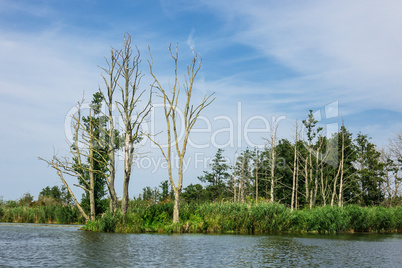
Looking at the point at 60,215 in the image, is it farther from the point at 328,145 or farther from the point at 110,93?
the point at 328,145

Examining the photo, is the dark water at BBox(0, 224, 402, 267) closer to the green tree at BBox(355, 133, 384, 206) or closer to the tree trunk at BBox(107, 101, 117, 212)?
the tree trunk at BBox(107, 101, 117, 212)

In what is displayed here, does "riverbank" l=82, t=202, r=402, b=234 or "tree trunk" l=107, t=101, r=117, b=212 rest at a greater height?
"tree trunk" l=107, t=101, r=117, b=212

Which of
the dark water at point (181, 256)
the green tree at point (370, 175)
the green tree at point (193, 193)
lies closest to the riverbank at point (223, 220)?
→ the dark water at point (181, 256)

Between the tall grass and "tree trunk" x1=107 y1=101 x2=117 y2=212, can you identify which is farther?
the tall grass

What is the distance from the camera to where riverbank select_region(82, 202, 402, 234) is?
25.6m

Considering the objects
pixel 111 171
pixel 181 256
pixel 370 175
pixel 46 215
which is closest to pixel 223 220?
pixel 111 171

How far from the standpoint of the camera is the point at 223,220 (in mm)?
26078

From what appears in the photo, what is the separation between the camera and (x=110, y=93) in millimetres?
31234

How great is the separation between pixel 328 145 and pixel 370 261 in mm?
44380

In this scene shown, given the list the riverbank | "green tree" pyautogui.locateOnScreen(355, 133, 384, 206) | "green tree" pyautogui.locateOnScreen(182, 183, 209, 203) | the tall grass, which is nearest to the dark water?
the riverbank

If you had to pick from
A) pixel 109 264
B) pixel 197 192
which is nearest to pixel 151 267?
pixel 109 264

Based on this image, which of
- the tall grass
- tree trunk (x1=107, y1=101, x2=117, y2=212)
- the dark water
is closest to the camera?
the dark water

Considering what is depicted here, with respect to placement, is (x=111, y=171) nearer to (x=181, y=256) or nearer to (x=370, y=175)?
(x=181, y=256)

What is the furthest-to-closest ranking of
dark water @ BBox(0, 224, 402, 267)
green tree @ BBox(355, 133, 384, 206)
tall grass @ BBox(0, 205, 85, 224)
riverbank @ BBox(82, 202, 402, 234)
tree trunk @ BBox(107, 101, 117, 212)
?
green tree @ BBox(355, 133, 384, 206) → tall grass @ BBox(0, 205, 85, 224) → tree trunk @ BBox(107, 101, 117, 212) → riverbank @ BBox(82, 202, 402, 234) → dark water @ BBox(0, 224, 402, 267)
